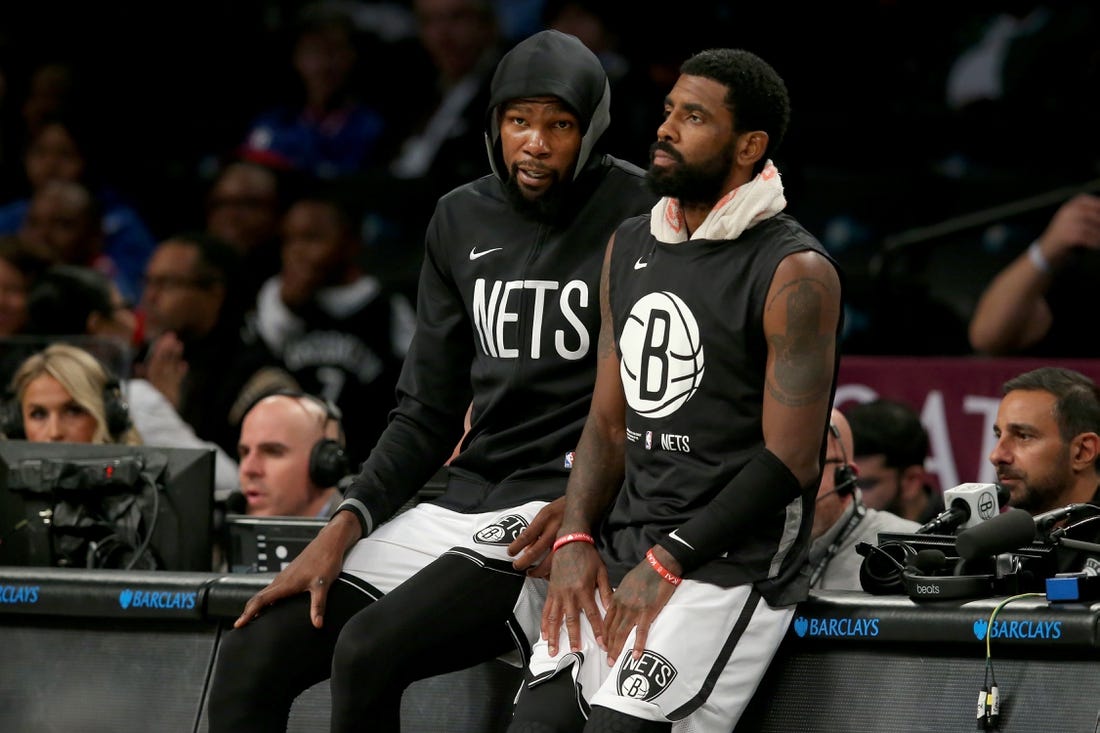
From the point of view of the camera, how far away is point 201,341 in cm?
681

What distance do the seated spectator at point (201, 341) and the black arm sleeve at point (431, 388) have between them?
2.45m

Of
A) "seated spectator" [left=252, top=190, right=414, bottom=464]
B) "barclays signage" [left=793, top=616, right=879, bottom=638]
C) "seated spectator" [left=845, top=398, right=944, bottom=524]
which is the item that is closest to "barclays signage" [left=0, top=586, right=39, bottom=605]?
"barclays signage" [left=793, top=616, right=879, bottom=638]

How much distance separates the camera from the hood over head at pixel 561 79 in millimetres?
3668

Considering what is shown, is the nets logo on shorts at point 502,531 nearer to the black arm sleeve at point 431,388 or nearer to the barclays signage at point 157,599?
the black arm sleeve at point 431,388

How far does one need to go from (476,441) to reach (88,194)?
201 inches

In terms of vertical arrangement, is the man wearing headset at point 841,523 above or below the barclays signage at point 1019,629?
below

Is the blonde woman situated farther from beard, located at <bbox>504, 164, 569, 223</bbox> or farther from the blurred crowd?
beard, located at <bbox>504, 164, 569, 223</bbox>

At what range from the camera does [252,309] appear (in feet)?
23.7

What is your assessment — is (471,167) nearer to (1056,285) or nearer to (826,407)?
(1056,285)

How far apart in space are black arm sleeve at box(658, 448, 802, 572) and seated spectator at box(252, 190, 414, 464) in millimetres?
3737

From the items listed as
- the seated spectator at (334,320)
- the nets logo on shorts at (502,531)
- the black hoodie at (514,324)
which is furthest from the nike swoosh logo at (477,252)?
the seated spectator at (334,320)

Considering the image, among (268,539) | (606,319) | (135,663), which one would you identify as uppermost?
(606,319)

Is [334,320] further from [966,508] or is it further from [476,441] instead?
[966,508]

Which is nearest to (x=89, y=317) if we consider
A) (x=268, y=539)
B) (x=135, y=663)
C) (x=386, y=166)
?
(x=386, y=166)
